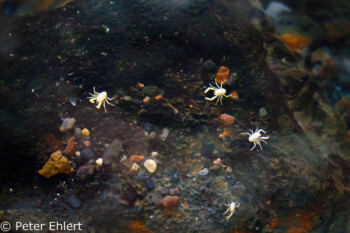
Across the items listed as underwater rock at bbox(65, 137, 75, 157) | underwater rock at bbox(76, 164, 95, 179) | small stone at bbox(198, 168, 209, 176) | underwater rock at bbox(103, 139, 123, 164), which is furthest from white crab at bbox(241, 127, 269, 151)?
underwater rock at bbox(65, 137, 75, 157)

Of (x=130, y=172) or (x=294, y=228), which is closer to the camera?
(x=130, y=172)

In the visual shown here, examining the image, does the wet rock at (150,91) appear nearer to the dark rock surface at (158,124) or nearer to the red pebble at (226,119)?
the dark rock surface at (158,124)

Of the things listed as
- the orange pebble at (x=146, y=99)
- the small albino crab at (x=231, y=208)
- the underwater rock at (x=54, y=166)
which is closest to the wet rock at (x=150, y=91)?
the orange pebble at (x=146, y=99)

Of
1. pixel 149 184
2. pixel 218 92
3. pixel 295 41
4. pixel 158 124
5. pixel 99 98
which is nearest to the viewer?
pixel 149 184

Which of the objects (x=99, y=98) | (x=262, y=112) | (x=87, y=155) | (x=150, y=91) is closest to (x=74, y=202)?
(x=87, y=155)

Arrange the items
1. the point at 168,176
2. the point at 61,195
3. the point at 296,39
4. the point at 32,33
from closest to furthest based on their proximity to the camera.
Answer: the point at 61,195
the point at 168,176
the point at 32,33
the point at 296,39

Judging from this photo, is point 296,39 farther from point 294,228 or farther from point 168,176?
point 168,176

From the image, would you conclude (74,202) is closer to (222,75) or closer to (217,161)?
(217,161)

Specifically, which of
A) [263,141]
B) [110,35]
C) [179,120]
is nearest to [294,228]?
[263,141]
